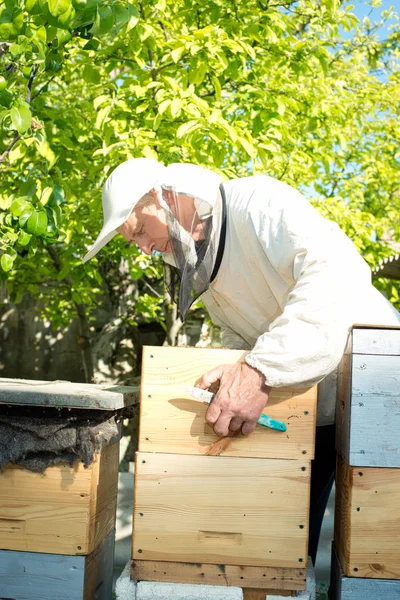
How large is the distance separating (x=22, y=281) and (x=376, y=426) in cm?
377

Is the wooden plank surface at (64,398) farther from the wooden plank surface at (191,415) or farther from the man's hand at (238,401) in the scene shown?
the man's hand at (238,401)

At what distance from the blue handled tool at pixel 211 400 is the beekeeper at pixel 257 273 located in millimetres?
17

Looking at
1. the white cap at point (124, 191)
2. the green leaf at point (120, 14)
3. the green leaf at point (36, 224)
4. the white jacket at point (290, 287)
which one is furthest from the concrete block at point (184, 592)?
the green leaf at point (120, 14)

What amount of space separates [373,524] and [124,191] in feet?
3.34

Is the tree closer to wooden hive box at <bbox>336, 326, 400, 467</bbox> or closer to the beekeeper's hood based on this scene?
the beekeeper's hood

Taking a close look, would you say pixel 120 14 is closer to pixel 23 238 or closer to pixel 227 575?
pixel 23 238

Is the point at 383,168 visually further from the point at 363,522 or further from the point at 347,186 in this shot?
the point at 363,522

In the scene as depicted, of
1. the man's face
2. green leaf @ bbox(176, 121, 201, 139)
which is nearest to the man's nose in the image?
the man's face

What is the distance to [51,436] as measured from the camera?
5.58 ft

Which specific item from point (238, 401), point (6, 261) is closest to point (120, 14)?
point (6, 261)

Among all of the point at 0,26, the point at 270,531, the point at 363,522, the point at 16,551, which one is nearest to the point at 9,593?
the point at 16,551

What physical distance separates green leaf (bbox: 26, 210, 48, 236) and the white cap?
1.48 ft

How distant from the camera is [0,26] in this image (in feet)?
6.38

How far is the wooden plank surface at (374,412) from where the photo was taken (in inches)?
59.1
